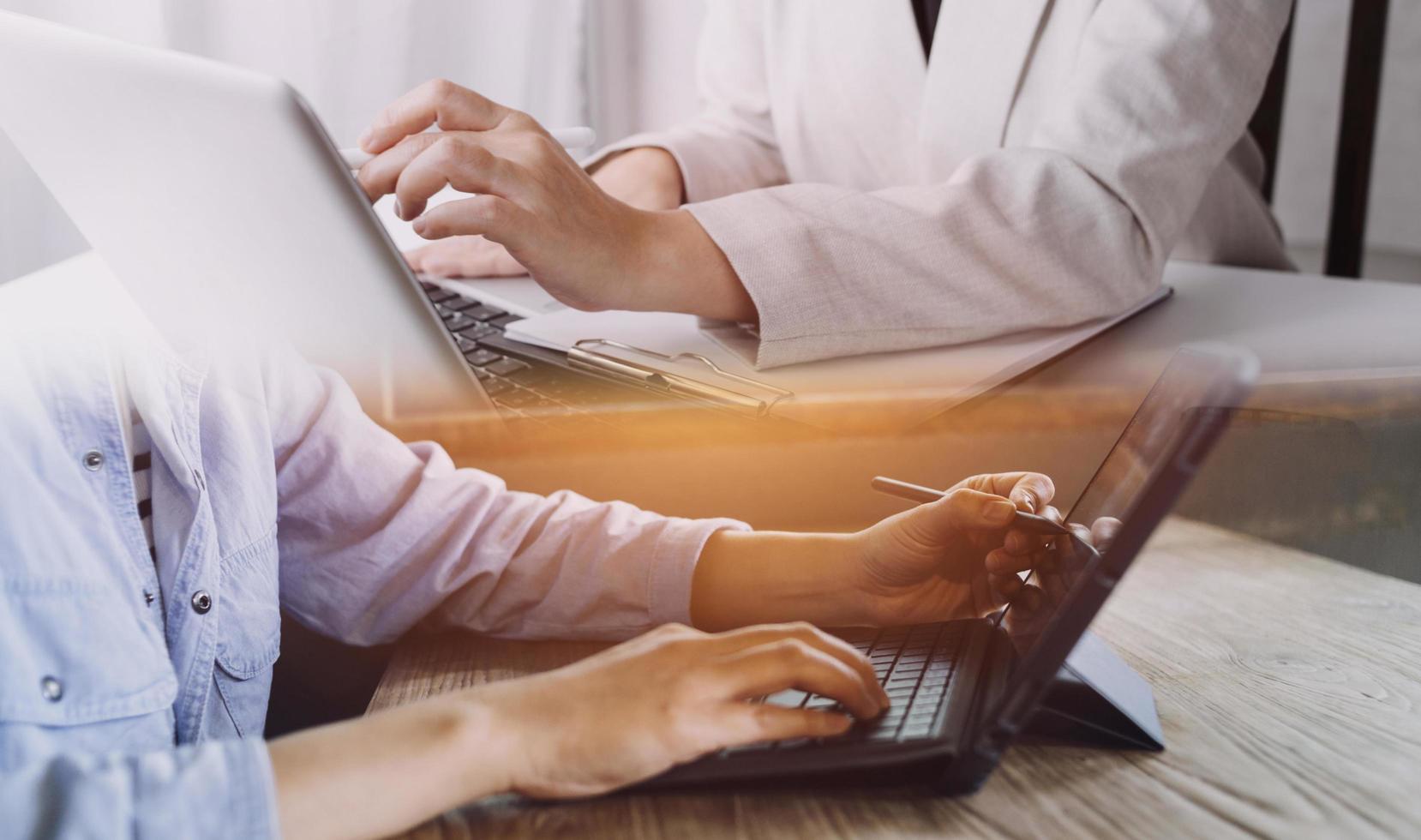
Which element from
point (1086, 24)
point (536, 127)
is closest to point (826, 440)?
point (536, 127)

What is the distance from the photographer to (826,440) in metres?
0.64

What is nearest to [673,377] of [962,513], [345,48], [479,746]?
[962,513]

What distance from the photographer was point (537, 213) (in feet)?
1.87

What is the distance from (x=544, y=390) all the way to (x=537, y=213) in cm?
11

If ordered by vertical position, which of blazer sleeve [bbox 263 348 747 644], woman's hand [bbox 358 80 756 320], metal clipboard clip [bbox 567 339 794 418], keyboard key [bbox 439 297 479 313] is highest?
woman's hand [bbox 358 80 756 320]

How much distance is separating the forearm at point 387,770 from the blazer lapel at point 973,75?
0.63 metres

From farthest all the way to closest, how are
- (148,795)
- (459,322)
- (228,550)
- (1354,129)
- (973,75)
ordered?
(1354,129), (973,75), (459,322), (228,550), (148,795)

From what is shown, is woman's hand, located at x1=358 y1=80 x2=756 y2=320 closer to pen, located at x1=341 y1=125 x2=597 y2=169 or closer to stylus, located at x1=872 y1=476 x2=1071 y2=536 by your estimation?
pen, located at x1=341 y1=125 x2=597 y2=169

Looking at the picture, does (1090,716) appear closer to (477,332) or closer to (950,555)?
(950,555)

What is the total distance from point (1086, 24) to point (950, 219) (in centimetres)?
22

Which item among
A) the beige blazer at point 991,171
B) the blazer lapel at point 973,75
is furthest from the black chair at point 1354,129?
the blazer lapel at point 973,75

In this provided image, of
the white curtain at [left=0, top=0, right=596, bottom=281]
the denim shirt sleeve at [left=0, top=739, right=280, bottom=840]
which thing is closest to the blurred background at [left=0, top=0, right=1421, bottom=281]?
the white curtain at [left=0, top=0, right=596, bottom=281]

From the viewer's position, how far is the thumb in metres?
0.49

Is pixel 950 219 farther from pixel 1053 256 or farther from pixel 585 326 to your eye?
pixel 585 326
